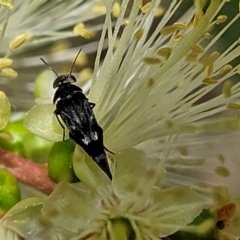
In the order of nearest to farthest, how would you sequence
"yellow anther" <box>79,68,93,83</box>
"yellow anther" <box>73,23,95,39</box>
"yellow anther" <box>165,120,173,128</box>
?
"yellow anther" <box>165,120,173,128</box> → "yellow anther" <box>73,23,95,39</box> → "yellow anther" <box>79,68,93,83</box>

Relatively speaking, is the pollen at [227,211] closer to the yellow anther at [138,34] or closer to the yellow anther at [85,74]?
the yellow anther at [138,34]

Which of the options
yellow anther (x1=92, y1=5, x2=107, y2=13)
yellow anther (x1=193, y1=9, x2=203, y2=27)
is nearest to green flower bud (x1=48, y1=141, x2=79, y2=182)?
yellow anther (x1=193, y1=9, x2=203, y2=27)

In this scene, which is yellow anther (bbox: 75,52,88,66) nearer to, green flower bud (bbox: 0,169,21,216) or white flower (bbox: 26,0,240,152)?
white flower (bbox: 26,0,240,152)

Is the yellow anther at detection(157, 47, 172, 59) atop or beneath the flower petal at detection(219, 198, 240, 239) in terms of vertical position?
atop

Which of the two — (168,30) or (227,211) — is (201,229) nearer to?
(227,211)

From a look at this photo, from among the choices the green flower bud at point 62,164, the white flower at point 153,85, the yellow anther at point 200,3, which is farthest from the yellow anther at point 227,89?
the green flower bud at point 62,164

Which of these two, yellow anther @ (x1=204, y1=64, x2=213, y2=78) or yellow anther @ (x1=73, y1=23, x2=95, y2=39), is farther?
yellow anther @ (x1=73, y1=23, x2=95, y2=39)

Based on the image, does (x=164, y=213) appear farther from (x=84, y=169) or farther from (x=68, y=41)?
(x=68, y=41)
